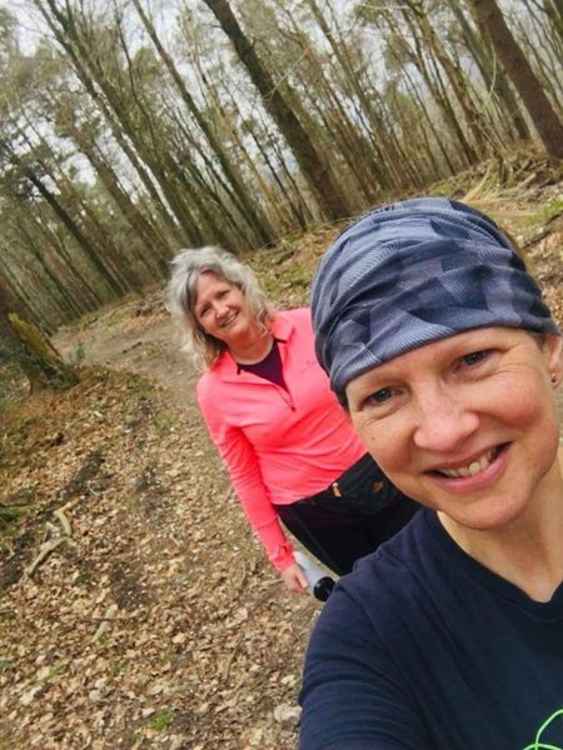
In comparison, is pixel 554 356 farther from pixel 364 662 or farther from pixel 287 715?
pixel 287 715

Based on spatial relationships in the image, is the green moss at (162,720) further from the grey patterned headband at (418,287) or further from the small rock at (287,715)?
Result: the grey patterned headband at (418,287)

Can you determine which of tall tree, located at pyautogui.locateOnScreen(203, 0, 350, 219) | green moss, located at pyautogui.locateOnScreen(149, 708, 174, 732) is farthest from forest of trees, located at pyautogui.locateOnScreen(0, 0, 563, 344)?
green moss, located at pyautogui.locateOnScreen(149, 708, 174, 732)

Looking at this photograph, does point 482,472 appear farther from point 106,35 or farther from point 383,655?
point 106,35

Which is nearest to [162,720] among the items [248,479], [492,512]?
[248,479]

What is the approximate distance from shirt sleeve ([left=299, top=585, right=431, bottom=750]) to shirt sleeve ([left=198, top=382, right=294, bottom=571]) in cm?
142

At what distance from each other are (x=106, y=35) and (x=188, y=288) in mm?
18497

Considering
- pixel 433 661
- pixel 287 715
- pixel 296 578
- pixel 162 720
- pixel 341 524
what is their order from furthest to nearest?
pixel 162 720
pixel 287 715
pixel 296 578
pixel 341 524
pixel 433 661

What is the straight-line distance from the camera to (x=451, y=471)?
1.12m

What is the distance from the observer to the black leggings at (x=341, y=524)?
2.63 m

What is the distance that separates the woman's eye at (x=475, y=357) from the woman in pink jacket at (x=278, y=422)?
1.48 meters

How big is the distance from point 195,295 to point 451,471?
1.89 meters

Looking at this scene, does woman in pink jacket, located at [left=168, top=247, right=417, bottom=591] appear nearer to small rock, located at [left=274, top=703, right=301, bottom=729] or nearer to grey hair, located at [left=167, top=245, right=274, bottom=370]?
grey hair, located at [left=167, top=245, right=274, bottom=370]

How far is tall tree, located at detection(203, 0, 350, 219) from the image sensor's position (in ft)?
42.2

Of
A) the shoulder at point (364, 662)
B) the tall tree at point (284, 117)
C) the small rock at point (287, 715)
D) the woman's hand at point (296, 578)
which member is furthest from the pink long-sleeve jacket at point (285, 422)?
the tall tree at point (284, 117)
